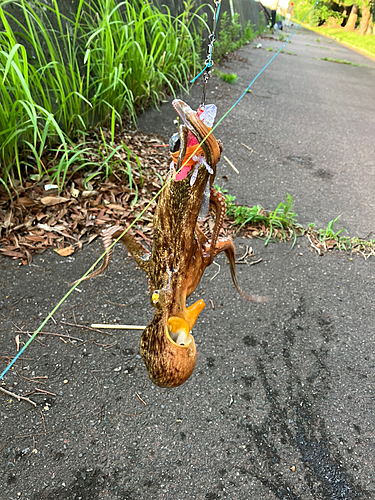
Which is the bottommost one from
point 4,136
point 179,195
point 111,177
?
point 111,177

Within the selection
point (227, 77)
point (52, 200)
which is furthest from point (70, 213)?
point (227, 77)

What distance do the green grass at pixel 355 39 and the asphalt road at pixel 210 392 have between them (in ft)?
30.9

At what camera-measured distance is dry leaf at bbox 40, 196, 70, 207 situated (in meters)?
1.94

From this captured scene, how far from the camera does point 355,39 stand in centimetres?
968

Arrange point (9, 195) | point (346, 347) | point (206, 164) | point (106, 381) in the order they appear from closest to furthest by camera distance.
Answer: point (206, 164)
point (106, 381)
point (346, 347)
point (9, 195)

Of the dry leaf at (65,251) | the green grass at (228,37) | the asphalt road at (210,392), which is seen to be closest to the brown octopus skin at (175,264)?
the asphalt road at (210,392)

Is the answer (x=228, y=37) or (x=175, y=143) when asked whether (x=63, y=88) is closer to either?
(x=175, y=143)

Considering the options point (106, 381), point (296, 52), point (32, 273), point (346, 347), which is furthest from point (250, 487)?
point (296, 52)

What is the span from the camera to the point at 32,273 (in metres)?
1.68

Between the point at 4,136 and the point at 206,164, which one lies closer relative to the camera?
the point at 206,164

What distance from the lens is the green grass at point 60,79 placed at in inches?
71.1

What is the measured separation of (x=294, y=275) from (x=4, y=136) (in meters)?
1.73

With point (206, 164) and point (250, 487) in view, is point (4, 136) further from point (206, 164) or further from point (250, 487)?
point (250, 487)

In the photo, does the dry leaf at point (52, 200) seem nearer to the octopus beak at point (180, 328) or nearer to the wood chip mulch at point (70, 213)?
the wood chip mulch at point (70, 213)
